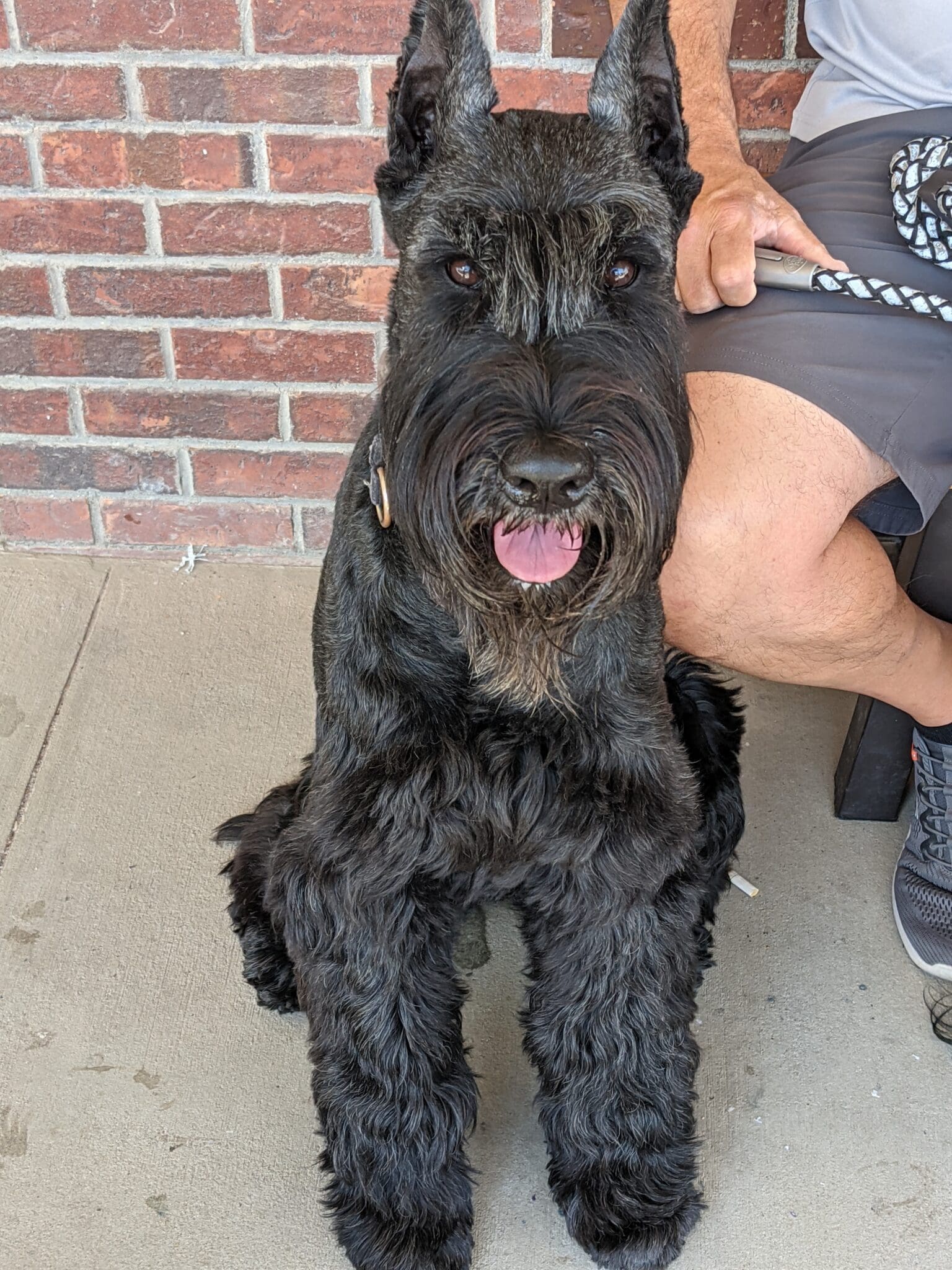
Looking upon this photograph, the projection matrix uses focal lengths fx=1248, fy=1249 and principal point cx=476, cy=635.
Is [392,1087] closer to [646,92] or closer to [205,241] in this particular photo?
[646,92]

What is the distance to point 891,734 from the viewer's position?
221 cm

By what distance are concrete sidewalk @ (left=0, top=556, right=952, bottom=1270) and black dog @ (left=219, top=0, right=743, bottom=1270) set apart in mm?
104

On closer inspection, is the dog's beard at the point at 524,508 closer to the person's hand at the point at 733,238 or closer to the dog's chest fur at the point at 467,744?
the dog's chest fur at the point at 467,744

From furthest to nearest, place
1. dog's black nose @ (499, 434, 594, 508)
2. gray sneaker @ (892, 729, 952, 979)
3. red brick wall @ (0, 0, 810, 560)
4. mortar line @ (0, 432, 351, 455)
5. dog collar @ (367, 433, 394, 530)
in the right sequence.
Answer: mortar line @ (0, 432, 351, 455) < red brick wall @ (0, 0, 810, 560) < gray sneaker @ (892, 729, 952, 979) < dog collar @ (367, 433, 394, 530) < dog's black nose @ (499, 434, 594, 508)

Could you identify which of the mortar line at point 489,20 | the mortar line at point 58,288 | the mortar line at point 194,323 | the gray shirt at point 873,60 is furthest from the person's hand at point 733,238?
the mortar line at point 58,288

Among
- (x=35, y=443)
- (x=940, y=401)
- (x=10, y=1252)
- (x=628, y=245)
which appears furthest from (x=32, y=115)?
(x=10, y=1252)

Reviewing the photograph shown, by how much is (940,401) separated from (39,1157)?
1671mm

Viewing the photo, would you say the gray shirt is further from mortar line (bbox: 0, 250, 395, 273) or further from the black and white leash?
mortar line (bbox: 0, 250, 395, 273)

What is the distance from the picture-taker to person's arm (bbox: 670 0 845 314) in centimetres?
180

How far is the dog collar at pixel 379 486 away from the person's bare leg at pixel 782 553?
0.54 metres

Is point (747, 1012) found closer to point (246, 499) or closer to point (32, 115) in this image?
point (246, 499)

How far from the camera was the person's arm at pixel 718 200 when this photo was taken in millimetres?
1796

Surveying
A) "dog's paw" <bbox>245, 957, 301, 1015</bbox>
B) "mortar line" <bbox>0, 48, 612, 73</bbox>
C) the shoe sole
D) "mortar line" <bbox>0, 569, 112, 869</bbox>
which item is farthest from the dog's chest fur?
"mortar line" <bbox>0, 48, 612, 73</bbox>

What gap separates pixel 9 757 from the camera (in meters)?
2.33
